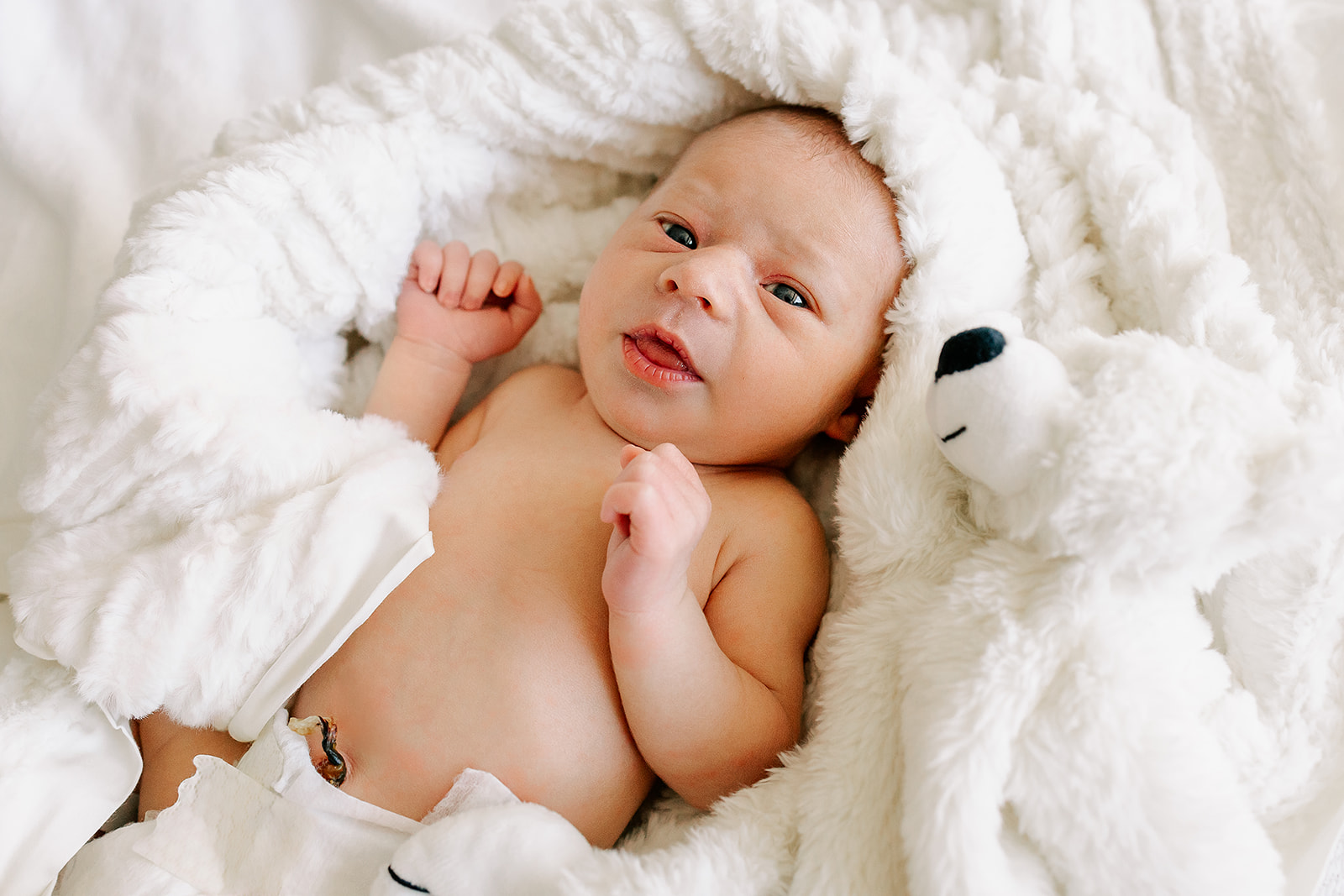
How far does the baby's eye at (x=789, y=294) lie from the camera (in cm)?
112

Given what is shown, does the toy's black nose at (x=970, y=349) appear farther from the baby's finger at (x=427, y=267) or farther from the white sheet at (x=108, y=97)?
the white sheet at (x=108, y=97)

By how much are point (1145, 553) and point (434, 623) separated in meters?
0.73

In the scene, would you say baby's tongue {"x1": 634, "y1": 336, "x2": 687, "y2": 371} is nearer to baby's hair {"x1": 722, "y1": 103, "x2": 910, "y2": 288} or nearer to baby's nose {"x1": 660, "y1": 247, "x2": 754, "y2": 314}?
baby's nose {"x1": 660, "y1": 247, "x2": 754, "y2": 314}

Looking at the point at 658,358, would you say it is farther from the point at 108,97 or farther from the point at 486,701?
the point at 108,97

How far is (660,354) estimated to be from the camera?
3.63ft

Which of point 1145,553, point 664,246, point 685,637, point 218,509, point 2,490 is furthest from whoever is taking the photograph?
point 2,490

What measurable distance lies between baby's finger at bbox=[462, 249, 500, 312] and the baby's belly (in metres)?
0.45

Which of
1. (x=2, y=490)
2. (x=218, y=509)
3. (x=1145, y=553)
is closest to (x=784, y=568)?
(x=1145, y=553)

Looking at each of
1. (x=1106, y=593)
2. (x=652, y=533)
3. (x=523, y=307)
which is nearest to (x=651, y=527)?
(x=652, y=533)

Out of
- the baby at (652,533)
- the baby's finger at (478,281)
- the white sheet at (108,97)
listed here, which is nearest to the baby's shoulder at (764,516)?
the baby at (652,533)

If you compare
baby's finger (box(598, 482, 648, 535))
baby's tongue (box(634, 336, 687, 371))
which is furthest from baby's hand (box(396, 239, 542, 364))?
baby's finger (box(598, 482, 648, 535))

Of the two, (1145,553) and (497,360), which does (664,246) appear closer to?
(497,360)

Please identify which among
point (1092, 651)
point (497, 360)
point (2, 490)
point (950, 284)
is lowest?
point (2, 490)

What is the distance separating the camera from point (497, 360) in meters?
1.46
